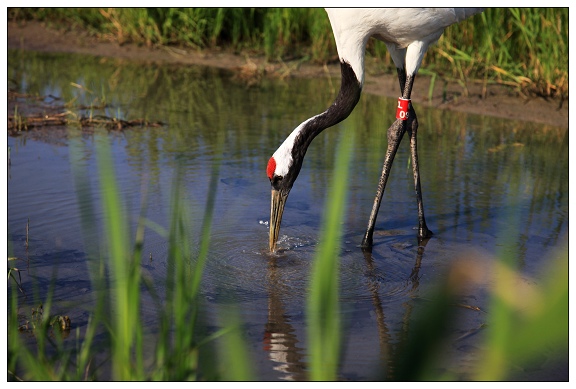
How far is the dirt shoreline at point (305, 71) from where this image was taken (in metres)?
7.21

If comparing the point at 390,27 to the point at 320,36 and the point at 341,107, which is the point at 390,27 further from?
the point at 320,36

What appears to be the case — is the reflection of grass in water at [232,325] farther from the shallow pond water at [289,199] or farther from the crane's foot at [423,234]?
the crane's foot at [423,234]

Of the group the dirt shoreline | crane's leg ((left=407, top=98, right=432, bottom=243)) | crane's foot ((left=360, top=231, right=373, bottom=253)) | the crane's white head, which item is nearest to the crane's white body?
crane's leg ((left=407, top=98, right=432, bottom=243))

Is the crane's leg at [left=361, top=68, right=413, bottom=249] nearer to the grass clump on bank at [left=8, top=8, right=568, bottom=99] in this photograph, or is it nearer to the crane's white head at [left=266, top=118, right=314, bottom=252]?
the crane's white head at [left=266, top=118, right=314, bottom=252]

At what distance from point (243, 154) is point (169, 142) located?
592 millimetres

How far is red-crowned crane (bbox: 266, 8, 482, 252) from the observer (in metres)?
4.27

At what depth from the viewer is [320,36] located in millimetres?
8703

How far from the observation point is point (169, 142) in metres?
6.28

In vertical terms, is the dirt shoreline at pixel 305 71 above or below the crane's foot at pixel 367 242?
above

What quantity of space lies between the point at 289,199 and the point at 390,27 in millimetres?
1214

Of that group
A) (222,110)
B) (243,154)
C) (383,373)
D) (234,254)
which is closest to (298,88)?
(222,110)

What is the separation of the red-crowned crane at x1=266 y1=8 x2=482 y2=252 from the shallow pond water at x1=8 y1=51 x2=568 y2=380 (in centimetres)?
26

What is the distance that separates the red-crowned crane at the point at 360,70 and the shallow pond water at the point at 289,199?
0.26 meters

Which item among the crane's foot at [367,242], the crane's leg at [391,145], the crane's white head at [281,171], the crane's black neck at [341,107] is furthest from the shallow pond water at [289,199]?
the crane's black neck at [341,107]
